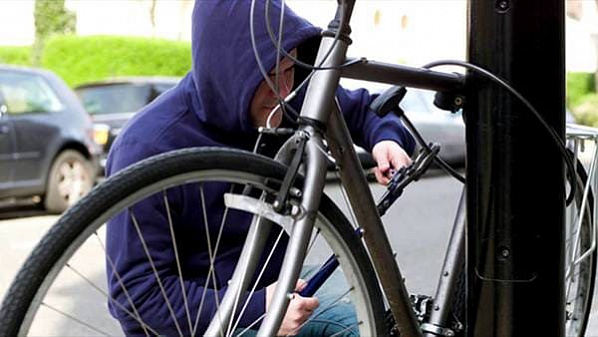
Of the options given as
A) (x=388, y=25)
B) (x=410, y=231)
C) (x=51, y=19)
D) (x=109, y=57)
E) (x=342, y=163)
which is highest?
(x=388, y=25)

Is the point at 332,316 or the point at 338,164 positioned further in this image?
the point at 332,316

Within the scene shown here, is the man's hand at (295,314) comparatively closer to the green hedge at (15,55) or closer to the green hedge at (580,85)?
the green hedge at (15,55)

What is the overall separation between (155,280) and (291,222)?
400 millimetres

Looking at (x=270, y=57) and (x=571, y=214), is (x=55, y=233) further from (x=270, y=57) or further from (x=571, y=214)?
(x=571, y=214)

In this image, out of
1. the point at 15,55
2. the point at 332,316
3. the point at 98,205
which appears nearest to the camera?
the point at 98,205

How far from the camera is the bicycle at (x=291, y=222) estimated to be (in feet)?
4.89

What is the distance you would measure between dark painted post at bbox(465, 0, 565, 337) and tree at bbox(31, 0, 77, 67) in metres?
19.3

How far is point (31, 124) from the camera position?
901cm

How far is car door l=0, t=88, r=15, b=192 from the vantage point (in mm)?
8742

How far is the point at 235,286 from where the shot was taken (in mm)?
1767

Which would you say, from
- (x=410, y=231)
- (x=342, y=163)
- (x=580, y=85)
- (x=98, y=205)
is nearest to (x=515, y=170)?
(x=342, y=163)

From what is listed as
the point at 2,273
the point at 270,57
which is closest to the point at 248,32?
the point at 270,57

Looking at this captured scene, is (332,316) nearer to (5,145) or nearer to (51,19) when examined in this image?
(5,145)

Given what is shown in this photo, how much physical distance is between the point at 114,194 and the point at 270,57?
0.59 m
